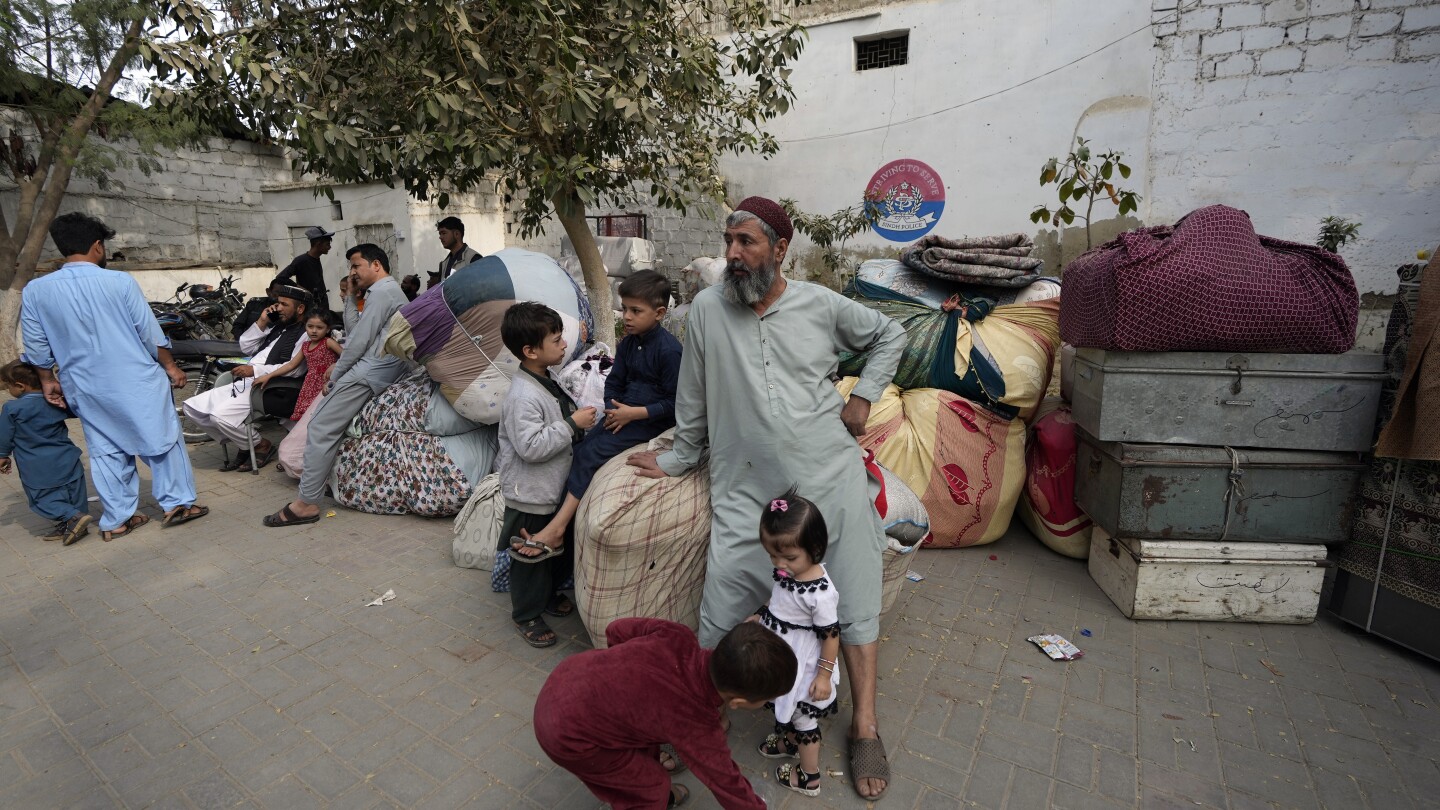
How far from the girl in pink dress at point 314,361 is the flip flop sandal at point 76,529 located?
1271 millimetres

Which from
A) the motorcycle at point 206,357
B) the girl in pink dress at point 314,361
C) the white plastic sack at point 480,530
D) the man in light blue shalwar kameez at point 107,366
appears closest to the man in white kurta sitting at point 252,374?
the girl in pink dress at point 314,361

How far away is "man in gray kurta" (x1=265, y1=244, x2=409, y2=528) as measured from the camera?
4422 mm

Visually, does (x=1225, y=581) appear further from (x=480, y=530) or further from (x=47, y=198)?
(x=47, y=198)

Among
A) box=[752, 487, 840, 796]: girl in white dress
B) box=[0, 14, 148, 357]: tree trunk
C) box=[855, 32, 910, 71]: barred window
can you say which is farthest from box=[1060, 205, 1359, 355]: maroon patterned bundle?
box=[0, 14, 148, 357]: tree trunk

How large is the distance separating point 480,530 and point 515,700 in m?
1.29

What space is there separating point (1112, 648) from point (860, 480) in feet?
4.87

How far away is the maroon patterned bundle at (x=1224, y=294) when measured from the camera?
283 centimetres

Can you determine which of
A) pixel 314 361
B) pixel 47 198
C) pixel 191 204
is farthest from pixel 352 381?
pixel 191 204

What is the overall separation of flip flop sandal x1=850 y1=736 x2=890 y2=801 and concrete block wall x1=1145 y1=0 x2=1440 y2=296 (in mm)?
6676

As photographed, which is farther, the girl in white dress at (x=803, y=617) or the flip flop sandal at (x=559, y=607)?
the flip flop sandal at (x=559, y=607)

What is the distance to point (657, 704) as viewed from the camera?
175cm

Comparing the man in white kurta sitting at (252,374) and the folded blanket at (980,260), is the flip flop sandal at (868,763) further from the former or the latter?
the man in white kurta sitting at (252,374)

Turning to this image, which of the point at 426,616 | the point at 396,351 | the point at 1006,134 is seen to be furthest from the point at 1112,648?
the point at 1006,134

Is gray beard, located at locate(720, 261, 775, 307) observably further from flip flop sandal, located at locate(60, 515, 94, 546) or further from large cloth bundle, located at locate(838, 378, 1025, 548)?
flip flop sandal, located at locate(60, 515, 94, 546)
